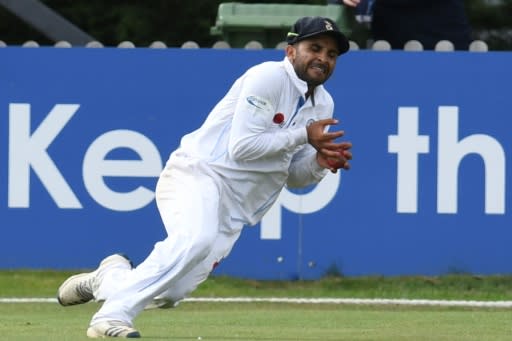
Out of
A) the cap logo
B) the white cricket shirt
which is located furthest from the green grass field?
the cap logo

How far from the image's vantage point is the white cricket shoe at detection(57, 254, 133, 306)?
9.01 meters

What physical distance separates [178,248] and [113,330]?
532 mm

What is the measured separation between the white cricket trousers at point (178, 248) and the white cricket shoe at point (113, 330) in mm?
33

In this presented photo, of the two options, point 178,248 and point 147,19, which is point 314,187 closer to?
point 147,19

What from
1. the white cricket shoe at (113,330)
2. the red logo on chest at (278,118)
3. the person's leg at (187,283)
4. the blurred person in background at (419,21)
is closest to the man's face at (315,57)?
the red logo on chest at (278,118)

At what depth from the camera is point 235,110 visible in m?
8.80

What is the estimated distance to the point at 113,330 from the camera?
848 cm

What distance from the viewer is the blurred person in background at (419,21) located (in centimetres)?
1521

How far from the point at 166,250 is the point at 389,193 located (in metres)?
6.04

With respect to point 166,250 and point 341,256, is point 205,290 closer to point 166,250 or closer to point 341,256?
point 341,256

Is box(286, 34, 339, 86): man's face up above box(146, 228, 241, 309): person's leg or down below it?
above

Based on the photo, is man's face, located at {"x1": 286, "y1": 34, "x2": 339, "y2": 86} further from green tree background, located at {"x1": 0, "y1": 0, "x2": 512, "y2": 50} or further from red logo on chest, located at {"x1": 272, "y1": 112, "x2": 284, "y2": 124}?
green tree background, located at {"x1": 0, "y1": 0, "x2": 512, "y2": 50}

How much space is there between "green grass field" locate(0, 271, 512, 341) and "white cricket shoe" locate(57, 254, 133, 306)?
0.66ft

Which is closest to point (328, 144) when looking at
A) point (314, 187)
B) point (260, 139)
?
point (260, 139)
